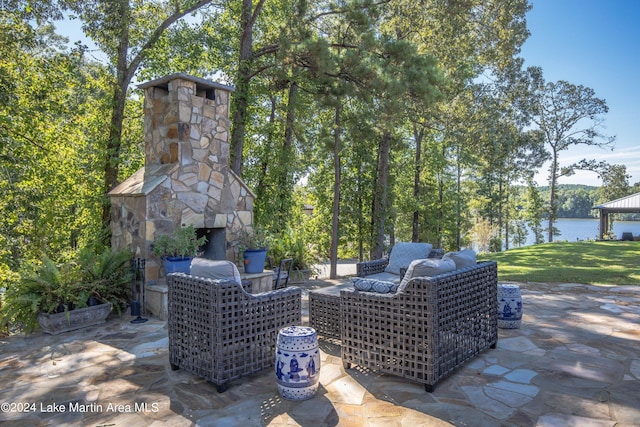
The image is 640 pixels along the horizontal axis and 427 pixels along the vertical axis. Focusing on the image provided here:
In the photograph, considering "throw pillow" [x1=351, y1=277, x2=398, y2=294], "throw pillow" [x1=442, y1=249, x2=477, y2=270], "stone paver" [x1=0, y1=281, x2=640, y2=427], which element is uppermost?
"throw pillow" [x1=442, y1=249, x2=477, y2=270]

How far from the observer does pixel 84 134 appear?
867cm

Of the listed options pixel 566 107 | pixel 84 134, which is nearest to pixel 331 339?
pixel 84 134

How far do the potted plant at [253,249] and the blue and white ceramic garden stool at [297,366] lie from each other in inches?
144

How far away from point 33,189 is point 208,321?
6468 millimetres

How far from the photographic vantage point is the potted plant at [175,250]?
535cm

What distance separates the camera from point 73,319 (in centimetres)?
467

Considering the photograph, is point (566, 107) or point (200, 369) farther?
point (566, 107)

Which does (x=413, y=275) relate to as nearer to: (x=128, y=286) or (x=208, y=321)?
(x=208, y=321)

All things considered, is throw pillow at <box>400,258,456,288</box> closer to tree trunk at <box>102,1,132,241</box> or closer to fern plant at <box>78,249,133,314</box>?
fern plant at <box>78,249,133,314</box>

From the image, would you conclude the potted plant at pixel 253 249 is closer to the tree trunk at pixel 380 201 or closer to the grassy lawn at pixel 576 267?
the tree trunk at pixel 380 201

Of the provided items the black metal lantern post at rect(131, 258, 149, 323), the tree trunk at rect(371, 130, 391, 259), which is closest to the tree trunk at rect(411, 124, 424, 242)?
the tree trunk at rect(371, 130, 391, 259)

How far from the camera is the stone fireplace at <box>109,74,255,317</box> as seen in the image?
559 centimetres

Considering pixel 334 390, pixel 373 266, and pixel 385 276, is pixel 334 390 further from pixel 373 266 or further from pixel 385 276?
pixel 373 266

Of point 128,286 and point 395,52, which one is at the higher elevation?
point 395,52
